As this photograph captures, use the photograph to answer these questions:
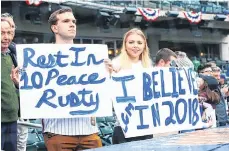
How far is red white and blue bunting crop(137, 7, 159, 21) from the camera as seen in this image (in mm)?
19438

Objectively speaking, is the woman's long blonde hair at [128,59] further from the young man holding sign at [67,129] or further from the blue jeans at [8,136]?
the blue jeans at [8,136]

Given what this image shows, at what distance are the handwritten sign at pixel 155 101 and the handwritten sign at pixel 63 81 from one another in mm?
109

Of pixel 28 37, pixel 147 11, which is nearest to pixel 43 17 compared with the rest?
pixel 28 37

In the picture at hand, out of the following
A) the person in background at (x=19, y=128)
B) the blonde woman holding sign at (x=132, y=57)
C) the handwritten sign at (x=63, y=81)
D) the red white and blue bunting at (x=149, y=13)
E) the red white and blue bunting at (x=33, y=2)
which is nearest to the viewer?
the handwritten sign at (x=63, y=81)

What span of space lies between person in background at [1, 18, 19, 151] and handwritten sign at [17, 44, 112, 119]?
4.2 inches

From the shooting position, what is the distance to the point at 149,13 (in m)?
19.7

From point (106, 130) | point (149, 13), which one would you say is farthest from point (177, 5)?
point (106, 130)

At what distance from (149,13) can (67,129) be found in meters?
17.2

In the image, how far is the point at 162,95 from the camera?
3105mm

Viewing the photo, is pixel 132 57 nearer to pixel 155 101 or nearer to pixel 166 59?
pixel 155 101

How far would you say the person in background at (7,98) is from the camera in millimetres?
2787

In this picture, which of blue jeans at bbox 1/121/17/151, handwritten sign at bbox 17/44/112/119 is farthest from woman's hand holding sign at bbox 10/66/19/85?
blue jeans at bbox 1/121/17/151

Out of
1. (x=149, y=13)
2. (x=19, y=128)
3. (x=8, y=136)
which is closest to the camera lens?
(x=8, y=136)

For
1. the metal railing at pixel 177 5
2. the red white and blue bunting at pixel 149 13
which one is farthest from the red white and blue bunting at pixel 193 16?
the red white and blue bunting at pixel 149 13
